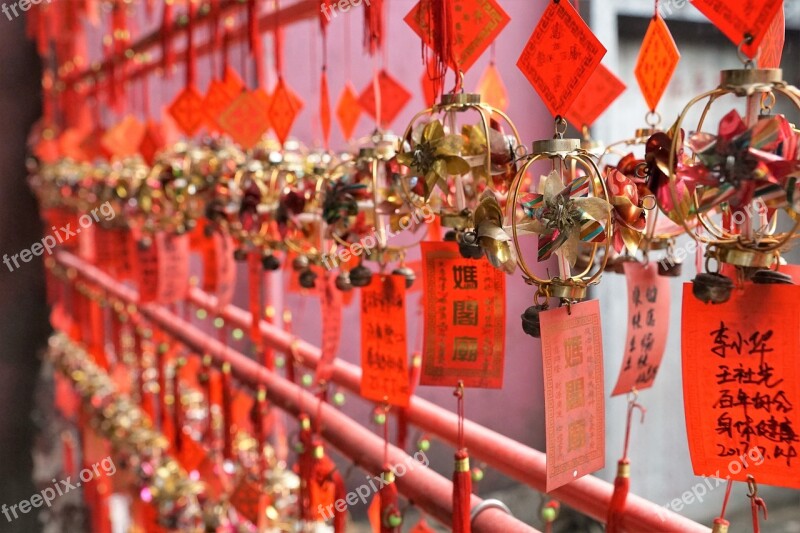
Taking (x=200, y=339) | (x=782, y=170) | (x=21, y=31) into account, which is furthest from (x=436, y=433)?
(x=21, y=31)

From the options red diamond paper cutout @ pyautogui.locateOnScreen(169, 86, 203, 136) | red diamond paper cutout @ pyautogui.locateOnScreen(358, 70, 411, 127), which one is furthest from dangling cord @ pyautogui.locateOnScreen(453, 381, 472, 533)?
red diamond paper cutout @ pyautogui.locateOnScreen(169, 86, 203, 136)

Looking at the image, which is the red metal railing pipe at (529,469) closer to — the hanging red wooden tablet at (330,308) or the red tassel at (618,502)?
the red tassel at (618,502)

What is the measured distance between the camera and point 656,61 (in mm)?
820

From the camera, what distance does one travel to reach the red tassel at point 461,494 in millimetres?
853

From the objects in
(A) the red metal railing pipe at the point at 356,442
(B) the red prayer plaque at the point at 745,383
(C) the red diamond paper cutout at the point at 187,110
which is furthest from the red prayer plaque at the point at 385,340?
(C) the red diamond paper cutout at the point at 187,110

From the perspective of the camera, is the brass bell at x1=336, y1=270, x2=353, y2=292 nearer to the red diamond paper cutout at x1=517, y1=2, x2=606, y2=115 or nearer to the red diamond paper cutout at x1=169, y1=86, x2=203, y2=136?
the red diamond paper cutout at x1=517, y1=2, x2=606, y2=115

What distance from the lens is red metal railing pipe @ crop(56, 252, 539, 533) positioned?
88cm

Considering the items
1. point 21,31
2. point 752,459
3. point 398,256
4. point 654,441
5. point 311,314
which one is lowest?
point 654,441

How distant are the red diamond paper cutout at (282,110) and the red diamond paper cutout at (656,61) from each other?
50 cm

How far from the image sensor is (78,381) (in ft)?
9.29

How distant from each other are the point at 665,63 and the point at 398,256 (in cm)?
34

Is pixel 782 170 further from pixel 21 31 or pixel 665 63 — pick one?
pixel 21 31

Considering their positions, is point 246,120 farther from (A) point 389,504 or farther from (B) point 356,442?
(A) point 389,504

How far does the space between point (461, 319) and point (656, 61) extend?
0.32 metres
